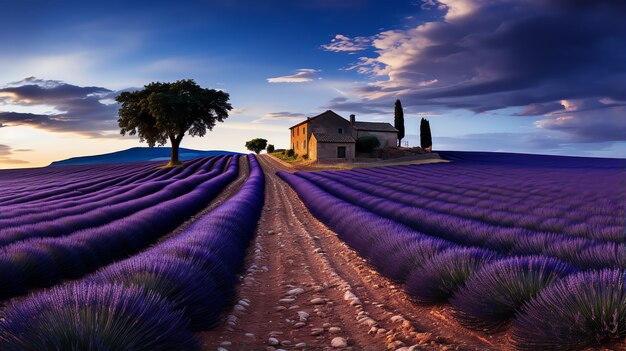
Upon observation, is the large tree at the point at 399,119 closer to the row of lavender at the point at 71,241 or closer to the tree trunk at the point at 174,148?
the tree trunk at the point at 174,148

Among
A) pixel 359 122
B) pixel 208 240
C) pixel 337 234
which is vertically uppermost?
pixel 359 122

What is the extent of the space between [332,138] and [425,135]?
15.9 meters

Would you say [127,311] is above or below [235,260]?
above

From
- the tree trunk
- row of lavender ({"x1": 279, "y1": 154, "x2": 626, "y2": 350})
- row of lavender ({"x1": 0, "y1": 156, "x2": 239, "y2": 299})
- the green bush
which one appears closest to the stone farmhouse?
the green bush

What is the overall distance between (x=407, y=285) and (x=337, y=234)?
4.77m

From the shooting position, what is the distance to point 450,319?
3.82 m

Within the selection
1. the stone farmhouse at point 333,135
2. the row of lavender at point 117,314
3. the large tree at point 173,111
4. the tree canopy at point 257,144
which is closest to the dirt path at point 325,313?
the row of lavender at point 117,314

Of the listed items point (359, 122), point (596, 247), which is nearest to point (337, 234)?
point (596, 247)

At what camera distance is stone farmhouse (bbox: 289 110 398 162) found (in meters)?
47.5

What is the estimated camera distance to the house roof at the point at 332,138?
47219mm

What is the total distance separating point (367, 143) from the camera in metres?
52.5

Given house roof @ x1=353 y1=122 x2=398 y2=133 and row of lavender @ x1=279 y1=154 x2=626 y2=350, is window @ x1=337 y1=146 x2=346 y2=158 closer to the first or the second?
house roof @ x1=353 y1=122 x2=398 y2=133

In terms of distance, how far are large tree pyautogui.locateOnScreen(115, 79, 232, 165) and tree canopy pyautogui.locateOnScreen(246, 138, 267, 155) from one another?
153ft

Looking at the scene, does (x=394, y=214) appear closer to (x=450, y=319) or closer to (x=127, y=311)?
(x=450, y=319)
